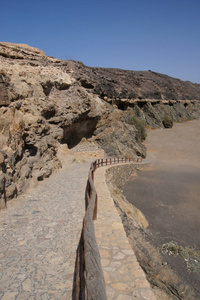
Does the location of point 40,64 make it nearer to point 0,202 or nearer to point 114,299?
point 0,202

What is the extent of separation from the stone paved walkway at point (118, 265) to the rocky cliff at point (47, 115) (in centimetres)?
427

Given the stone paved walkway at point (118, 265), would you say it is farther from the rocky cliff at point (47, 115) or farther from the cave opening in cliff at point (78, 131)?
the cave opening in cliff at point (78, 131)

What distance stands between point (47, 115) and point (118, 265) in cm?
1662

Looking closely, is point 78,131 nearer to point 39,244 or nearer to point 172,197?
point 172,197

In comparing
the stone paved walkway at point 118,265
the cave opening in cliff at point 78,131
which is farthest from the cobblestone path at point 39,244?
the cave opening in cliff at point 78,131

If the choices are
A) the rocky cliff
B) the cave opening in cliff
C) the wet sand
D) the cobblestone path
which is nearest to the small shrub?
the rocky cliff

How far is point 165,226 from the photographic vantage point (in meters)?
11.4

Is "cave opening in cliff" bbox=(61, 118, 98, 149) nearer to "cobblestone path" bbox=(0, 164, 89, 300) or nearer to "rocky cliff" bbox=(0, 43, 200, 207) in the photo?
"rocky cliff" bbox=(0, 43, 200, 207)

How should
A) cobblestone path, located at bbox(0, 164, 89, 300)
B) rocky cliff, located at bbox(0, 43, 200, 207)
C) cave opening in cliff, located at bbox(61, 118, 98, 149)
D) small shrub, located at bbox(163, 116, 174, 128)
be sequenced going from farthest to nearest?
small shrub, located at bbox(163, 116, 174, 128) → cave opening in cliff, located at bbox(61, 118, 98, 149) → rocky cliff, located at bbox(0, 43, 200, 207) → cobblestone path, located at bbox(0, 164, 89, 300)

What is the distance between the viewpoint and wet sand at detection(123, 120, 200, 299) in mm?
9742

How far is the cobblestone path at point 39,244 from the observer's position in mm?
3977

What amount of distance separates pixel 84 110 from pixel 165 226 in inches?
648

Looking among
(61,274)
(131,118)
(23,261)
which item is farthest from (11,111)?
(131,118)

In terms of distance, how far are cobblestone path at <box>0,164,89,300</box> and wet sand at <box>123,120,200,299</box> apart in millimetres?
3443
